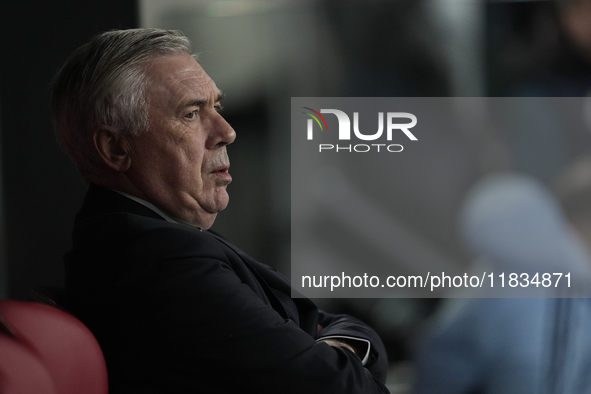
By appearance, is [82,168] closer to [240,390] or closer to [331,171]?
[240,390]

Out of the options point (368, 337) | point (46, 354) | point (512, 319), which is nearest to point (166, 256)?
point (46, 354)

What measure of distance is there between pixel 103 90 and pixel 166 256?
1.53 ft

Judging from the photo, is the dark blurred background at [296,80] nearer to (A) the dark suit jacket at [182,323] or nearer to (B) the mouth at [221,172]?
(B) the mouth at [221,172]

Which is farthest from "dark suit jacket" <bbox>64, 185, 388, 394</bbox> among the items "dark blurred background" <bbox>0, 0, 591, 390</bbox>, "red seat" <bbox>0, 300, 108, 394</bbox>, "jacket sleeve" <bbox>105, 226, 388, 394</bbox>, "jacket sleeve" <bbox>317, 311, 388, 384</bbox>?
"dark blurred background" <bbox>0, 0, 591, 390</bbox>

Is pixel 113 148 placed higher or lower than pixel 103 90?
lower

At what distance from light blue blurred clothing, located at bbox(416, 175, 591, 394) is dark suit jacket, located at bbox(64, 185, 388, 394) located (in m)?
0.89

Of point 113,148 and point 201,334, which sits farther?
point 113,148

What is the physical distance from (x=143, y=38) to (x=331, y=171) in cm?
85

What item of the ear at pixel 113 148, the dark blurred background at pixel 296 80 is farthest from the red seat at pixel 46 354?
the dark blurred background at pixel 296 80

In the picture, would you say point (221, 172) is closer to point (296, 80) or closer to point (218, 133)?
point (218, 133)

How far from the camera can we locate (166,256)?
112cm

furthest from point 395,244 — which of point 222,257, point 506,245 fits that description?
point 222,257

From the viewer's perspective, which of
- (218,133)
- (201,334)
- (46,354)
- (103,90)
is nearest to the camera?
(46,354)

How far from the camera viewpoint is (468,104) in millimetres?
1934
